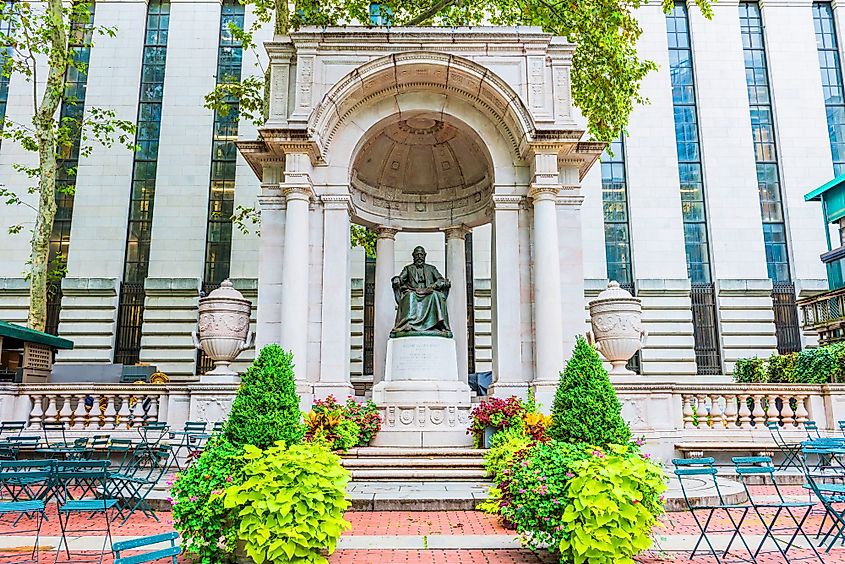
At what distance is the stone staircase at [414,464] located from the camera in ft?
35.6

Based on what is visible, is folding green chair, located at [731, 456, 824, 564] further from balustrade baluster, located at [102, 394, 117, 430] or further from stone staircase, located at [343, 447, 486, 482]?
balustrade baluster, located at [102, 394, 117, 430]

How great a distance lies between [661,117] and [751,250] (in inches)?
282

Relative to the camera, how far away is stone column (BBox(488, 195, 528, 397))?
44.7 feet

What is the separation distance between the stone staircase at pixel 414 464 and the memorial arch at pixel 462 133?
1016 mm

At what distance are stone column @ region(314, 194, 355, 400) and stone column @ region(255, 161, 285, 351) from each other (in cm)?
101

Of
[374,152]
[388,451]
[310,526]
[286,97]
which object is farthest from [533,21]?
[310,526]

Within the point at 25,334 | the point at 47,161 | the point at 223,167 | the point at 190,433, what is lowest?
the point at 190,433

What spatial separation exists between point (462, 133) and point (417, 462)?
8.53 meters

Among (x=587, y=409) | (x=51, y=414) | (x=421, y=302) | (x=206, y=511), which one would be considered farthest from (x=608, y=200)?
(x=206, y=511)

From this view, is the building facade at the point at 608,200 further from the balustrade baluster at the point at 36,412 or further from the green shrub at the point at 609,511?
the green shrub at the point at 609,511

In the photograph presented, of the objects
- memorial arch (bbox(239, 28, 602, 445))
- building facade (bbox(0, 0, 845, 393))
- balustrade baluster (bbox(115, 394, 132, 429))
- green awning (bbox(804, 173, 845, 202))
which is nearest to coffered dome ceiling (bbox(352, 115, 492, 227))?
memorial arch (bbox(239, 28, 602, 445))

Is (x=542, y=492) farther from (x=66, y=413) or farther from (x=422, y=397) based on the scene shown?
(x=66, y=413)

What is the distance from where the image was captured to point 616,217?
27.5 metres

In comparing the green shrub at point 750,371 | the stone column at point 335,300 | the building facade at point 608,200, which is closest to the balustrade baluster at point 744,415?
the stone column at point 335,300
